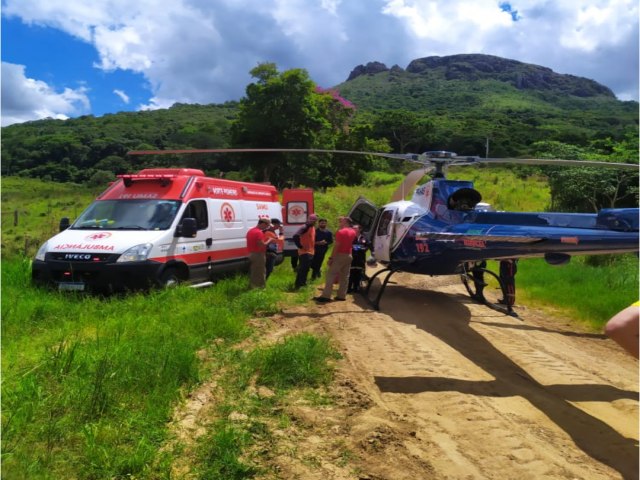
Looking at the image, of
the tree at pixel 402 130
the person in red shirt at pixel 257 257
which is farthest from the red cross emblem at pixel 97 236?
the tree at pixel 402 130

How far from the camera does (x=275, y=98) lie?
28078 mm

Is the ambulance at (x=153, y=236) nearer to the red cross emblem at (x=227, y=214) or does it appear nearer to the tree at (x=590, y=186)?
the red cross emblem at (x=227, y=214)

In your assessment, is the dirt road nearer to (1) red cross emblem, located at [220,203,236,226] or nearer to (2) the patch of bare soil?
(2) the patch of bare soil

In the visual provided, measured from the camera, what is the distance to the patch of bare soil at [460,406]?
3.45 m

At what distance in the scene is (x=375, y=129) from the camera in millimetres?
54156

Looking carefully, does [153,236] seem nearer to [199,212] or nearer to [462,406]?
[199,212]

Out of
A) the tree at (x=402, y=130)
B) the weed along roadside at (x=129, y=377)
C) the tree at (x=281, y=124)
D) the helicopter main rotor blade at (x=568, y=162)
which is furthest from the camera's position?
the tree at (x=402, y=130)

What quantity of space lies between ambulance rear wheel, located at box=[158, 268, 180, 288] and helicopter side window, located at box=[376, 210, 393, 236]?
4251 mm

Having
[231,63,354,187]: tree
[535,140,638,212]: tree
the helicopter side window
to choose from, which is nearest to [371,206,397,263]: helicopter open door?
the helicopter side window

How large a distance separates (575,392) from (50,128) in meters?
78.2

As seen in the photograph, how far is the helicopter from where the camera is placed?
5898mm

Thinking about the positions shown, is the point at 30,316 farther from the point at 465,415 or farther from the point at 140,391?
the point at 465,415

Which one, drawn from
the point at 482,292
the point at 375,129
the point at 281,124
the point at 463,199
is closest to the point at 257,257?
the point at 463,199

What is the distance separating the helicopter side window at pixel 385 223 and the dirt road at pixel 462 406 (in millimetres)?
2518
